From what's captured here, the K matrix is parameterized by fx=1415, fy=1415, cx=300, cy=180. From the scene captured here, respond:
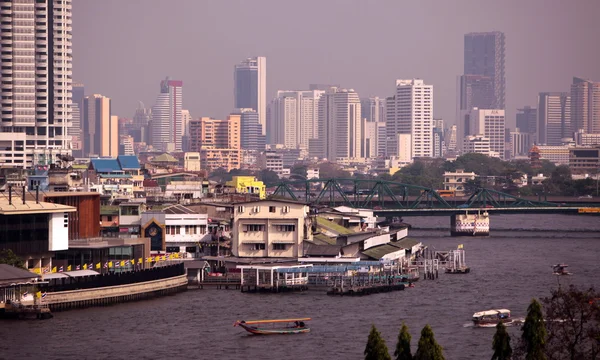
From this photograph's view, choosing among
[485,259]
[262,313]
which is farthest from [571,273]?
[262,313]

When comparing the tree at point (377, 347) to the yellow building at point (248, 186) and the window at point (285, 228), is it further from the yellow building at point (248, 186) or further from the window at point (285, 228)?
the yellow building at point (248, 186)

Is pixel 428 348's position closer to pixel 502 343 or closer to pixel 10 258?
pixel 502 343

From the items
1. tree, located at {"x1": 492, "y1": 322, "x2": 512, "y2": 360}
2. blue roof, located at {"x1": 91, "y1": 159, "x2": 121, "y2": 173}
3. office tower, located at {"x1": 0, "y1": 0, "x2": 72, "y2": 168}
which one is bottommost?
tree, located at {"x1": 492, "y1": 322, "x2": 512, "y2": 360}

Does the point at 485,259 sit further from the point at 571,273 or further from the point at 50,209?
the point at 50,209

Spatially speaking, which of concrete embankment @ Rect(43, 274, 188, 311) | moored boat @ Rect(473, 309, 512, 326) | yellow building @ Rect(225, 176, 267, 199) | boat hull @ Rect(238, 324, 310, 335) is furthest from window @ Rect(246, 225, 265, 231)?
yellow building @ Rect(225, 176, 267, 199)

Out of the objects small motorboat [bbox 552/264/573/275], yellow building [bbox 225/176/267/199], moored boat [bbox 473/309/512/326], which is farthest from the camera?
yellow building [bbox 225/176/267/199]

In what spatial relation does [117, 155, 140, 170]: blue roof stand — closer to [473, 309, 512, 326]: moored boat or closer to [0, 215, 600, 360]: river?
[0, 215, 600, 360]: river

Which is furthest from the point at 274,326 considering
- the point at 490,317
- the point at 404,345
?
the point at 404,345

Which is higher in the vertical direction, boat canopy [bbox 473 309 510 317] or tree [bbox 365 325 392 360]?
tree [bbox 365 325 392 360]
